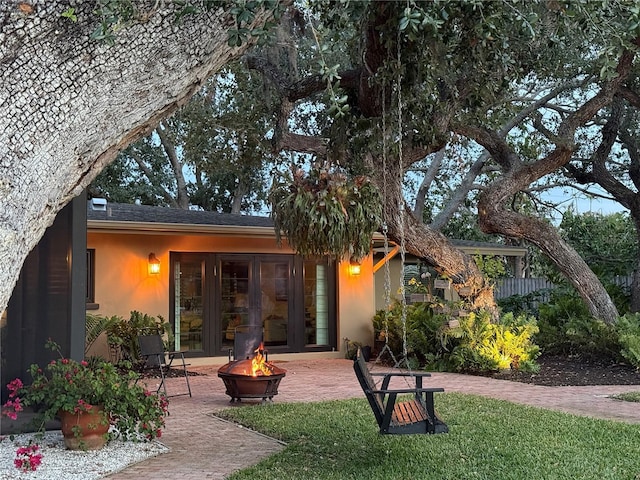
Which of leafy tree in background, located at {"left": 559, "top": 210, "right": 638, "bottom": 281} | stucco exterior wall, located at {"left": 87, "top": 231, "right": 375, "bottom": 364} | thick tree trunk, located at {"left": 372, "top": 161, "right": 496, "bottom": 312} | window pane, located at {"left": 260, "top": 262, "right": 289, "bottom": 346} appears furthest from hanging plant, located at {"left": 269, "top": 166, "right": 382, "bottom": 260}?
leafy tree in background, located at {"left": 559, "top": 210, "right": 638, "bottom": 281}

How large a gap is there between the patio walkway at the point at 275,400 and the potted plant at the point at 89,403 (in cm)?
40

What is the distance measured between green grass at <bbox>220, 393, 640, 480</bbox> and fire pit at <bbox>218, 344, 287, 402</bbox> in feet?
1.51

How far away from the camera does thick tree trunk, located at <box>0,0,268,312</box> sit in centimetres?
302

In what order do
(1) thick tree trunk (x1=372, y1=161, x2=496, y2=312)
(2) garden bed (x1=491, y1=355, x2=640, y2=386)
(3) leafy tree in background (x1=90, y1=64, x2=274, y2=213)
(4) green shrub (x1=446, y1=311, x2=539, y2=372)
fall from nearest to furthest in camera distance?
(2) garden bed (x1=491, y1=355, x2=640, y2=386), (4) green shrub (x1=446, y1=311, x2=539, y2=372), (1) thick tree trunk (x1=372, y1=161, x2=496, y2=312), (3) leafy tree in background (x1=90, y1=64, x2=274, y2=213)

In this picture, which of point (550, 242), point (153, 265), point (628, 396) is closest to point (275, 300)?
point (153, 265)

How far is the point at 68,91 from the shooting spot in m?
3.13

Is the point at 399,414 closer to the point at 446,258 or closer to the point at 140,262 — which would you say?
the point at 446,258

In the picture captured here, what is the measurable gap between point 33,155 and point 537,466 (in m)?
3.99

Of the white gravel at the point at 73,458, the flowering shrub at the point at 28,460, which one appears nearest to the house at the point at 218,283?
the white gravel at the point at 73,458

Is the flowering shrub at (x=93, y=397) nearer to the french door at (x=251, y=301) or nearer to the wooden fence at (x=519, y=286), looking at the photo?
the french door at (x=251, y=301)

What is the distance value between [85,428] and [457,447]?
3017 millimetres

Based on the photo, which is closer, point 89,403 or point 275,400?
point 89,403

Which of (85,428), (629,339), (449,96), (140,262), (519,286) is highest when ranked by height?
(449,96)

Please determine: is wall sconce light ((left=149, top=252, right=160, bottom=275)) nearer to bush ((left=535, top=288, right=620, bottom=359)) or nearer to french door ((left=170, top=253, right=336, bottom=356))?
french door ((left=170, top=253, right=336, bottom=356))
